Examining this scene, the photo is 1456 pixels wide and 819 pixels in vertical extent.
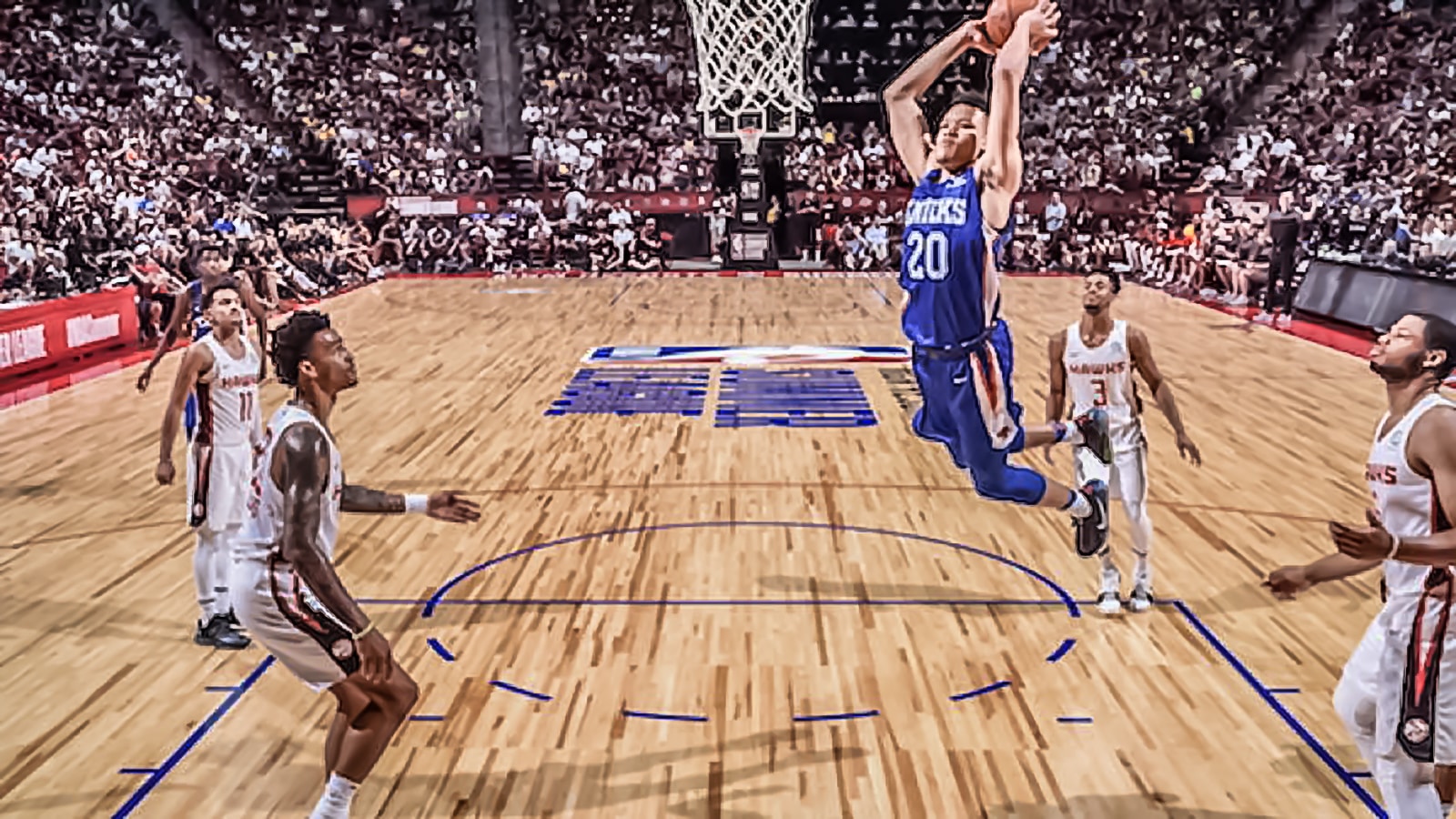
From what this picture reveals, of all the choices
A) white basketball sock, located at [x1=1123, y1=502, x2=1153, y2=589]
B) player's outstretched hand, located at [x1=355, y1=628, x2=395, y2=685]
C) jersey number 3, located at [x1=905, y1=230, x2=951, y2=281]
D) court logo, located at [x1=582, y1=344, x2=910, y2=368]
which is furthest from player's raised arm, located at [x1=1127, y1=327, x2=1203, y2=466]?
court logo, located at [x1=582, y1=344, x2=910, y2=368]

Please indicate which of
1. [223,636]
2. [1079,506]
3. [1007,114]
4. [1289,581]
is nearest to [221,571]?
[223,636]

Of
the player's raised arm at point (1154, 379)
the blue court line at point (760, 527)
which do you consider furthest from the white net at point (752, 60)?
the player's raised arm at point (1154, 379)

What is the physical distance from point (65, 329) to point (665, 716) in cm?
1121

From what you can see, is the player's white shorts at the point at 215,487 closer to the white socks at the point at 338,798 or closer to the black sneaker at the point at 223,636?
the black sneaker at the point at 223,636

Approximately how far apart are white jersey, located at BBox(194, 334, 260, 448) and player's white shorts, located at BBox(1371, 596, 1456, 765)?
4533 millimetres

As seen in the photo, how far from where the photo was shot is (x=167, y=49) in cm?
2952

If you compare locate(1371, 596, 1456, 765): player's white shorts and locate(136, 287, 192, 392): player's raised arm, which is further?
locate(136, 287, 192, 392): player's raised arm

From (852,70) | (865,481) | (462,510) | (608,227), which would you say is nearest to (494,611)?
(462,510)

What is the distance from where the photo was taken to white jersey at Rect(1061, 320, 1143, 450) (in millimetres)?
6012

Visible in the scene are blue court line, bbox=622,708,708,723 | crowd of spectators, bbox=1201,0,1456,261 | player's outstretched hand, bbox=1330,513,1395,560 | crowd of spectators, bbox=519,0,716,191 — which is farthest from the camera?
crowd of spectators, bbox=519,0,716,191

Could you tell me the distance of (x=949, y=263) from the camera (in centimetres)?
502

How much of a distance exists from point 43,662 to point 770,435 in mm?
5863

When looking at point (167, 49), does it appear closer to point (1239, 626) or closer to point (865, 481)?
point (865, 481)

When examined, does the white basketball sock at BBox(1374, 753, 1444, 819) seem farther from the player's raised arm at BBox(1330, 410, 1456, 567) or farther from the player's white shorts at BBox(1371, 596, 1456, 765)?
the player's raised arm at BBox(1330, 410, 1456, 567)
